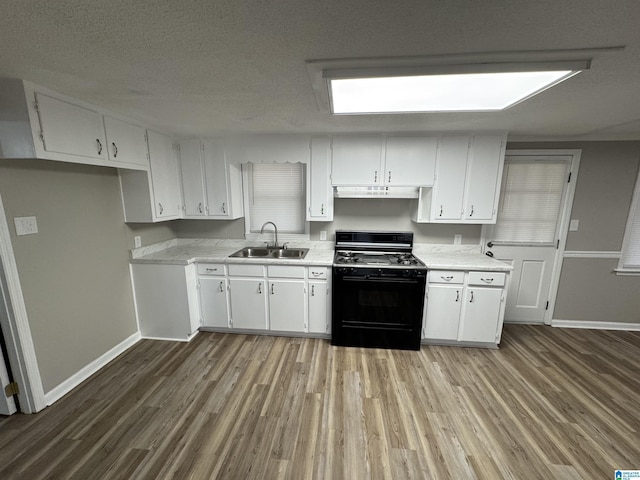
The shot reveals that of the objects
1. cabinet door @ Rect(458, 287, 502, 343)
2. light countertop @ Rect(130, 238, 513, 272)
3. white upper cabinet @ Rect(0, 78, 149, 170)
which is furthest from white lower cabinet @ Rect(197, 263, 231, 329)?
cabinet door @ Rect(458, 287, 502, 343)

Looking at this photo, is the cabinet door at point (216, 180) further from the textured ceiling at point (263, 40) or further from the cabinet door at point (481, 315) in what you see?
the cabinet door at point (481, 315)

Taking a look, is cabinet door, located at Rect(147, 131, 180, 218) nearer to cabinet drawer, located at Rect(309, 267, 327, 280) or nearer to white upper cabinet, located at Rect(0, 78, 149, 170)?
white upper cabinet, located at Rect(0, 78, 149, 170)

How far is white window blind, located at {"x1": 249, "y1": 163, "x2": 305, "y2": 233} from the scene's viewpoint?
323 centimetres

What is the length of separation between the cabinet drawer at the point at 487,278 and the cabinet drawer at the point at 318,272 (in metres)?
1.49

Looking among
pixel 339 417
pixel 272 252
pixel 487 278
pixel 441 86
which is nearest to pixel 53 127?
pixel 272 252

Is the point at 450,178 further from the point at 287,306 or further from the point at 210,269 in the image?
the point at 210,269

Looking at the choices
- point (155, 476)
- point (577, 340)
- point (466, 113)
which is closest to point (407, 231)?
point (466, 113)

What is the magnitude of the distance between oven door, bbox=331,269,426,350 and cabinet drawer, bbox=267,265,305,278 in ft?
1.33

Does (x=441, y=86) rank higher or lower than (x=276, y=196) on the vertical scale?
higher

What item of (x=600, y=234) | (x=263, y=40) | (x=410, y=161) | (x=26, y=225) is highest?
(x=263, y=40)

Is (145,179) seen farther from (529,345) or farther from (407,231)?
(529,345)

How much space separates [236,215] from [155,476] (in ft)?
7.79

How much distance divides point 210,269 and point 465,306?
2.76 m

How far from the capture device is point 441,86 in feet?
5.40
